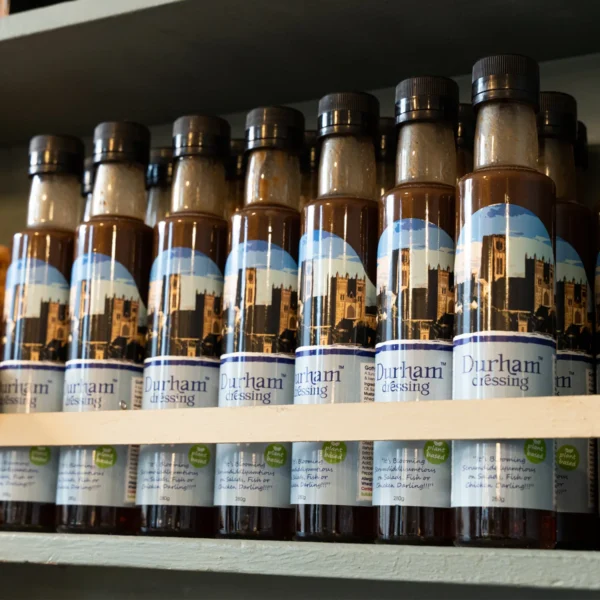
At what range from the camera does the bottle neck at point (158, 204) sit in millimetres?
1036

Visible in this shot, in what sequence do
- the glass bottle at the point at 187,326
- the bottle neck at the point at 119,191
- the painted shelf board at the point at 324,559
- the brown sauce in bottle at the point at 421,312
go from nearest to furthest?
the painted shelf board at the point at 324,559, the brown sauce in bottle at the point at 421,312, the glass bottle at the point at 187,326, the bottle neck at the point at 119,191

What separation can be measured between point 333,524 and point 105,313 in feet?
0.94

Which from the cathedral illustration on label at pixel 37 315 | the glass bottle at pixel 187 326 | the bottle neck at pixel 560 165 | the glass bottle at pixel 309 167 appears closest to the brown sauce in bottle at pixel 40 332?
the cathedral illustration on label at pixel 37 315

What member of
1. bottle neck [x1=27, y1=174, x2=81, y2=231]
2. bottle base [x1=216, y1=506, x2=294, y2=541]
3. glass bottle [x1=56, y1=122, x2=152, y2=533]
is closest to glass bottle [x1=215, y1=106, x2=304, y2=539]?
bottle base [x1=216, y1=506, x2=294, y2=541]

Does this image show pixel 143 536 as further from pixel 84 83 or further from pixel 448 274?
pixel 84 83

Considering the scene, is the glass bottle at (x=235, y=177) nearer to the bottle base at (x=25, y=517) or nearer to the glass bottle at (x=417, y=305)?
the glass bottle at (x=417, y=305)

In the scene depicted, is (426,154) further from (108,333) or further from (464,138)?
(108,333)

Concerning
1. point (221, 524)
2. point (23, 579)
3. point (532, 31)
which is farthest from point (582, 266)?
point (23, 579)

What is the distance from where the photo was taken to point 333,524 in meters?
0.80

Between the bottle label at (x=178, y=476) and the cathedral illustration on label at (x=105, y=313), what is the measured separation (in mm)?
105

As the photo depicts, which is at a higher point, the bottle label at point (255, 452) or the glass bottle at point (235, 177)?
the glass bottle at point (235, 177)

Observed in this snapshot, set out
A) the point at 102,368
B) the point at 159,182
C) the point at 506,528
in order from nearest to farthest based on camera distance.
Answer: the point at 506,528, the point at 102,368, the point at 159,182

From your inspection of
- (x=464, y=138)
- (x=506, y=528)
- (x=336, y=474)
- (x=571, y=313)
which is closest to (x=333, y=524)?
(x=336, y=474)

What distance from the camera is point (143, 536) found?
842 mm
